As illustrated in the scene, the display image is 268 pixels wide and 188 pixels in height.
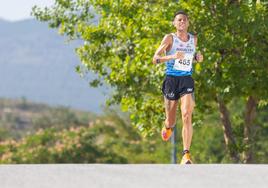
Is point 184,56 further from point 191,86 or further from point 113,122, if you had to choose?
point 113,122

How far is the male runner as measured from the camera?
1130 centimetres

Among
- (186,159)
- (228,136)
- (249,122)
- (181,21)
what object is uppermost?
(181,21)

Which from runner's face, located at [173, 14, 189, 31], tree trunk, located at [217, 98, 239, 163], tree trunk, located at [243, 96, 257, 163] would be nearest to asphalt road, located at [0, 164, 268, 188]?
runner's face, located at [173, 14, 189, 31]

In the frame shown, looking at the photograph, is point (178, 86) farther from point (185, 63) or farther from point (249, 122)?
point (249, 122)

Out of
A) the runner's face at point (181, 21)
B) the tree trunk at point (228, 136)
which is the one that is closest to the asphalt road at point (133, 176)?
the runner's face at point (181, 21)

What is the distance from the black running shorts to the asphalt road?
1.91 metres

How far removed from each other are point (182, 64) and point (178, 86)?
1.05 feet

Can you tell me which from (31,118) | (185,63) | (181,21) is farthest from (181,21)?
(31,118)

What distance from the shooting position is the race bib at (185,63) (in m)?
11.3

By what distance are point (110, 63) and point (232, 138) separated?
9.41 ft

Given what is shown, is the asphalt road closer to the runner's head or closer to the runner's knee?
the runner's head

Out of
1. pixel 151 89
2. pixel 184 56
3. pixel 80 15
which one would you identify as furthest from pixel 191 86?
pixel 80 15

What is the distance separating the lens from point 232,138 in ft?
64.1

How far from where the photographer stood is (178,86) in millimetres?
11570
